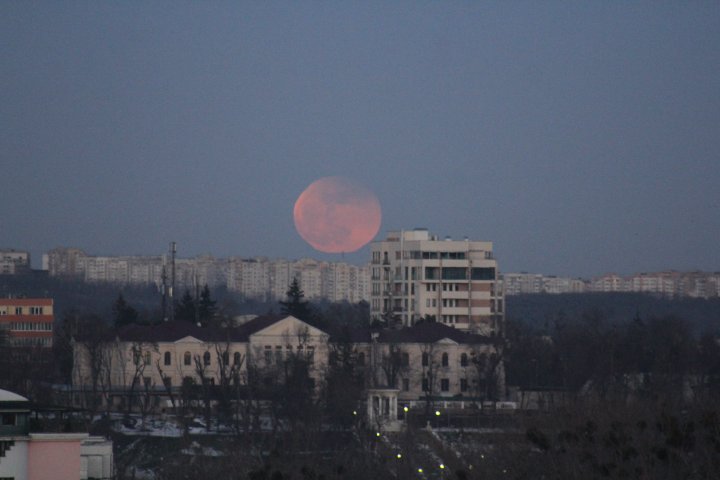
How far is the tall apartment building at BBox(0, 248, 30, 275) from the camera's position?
502ft

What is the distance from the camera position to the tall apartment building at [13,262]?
153 m

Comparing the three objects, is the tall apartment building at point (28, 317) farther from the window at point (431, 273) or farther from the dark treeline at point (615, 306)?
the dark treeline at point (615, 306)

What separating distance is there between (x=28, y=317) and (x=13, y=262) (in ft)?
234

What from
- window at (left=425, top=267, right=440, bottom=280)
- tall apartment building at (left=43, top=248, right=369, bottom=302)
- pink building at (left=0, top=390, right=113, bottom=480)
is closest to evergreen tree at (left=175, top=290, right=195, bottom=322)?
window at (left=425, top=267, right=440, bottom=280)

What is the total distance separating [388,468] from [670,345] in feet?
83.1

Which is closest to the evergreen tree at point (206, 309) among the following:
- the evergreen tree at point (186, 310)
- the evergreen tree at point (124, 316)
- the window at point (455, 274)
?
the evergreen tree at point (186, 310)

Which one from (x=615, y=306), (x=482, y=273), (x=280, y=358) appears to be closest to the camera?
(x=280, y=358)

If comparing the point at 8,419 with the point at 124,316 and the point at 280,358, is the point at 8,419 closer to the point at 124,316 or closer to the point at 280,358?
the point at 280,358

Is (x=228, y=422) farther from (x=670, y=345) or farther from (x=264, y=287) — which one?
(x=264, y=287)

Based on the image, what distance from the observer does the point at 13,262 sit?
156000 millimetres

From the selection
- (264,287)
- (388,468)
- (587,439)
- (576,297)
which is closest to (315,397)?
(388,468)

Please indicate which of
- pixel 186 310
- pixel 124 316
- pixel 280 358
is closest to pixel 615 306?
pixel 186 310

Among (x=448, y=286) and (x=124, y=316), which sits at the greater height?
(x=448, y=286)

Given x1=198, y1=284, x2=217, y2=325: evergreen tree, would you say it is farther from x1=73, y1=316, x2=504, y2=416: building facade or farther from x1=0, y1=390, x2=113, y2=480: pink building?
x1=0, y1=390, x2=113, y2=480: pink building
